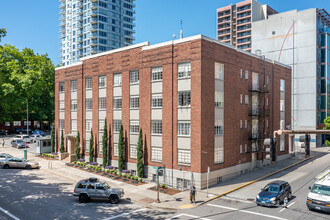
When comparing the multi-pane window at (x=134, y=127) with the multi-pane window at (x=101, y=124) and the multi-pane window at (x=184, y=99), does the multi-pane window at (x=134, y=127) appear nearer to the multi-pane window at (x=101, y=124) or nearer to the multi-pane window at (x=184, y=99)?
the multi-pane window at (x=101, y=124)

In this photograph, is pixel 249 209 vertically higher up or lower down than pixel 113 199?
lower down

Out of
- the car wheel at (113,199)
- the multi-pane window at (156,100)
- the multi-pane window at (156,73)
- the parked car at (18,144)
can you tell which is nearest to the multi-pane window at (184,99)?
the multi-pane window at (156,100)

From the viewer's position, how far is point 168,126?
33312 millimetres

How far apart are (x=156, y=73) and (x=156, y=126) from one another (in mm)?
6656

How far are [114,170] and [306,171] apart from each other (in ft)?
87.9

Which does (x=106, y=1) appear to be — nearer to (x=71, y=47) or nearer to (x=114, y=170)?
(x=71, y=47)

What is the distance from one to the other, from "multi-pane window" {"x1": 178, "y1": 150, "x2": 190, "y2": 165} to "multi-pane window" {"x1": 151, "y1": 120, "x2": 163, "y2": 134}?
157 inches

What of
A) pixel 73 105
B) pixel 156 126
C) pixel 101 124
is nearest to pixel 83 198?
pixel 156 126

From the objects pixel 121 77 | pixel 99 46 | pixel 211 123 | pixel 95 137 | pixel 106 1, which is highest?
pixel 106 1

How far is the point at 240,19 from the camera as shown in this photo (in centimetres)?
11075

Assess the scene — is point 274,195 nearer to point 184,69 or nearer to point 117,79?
point 184,69

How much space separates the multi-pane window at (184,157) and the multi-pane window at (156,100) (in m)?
6.43

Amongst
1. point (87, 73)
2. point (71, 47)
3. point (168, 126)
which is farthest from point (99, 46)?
point (168, 126)

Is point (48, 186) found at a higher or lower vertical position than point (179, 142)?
lower
